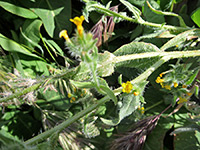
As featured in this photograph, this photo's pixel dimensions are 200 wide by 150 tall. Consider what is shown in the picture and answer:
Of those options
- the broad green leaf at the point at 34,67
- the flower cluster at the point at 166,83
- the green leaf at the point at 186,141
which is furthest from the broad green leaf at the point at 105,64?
the green leaf at the point at 186,141

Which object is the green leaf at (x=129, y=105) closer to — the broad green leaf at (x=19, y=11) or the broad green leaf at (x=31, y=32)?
the broad green leaf at (x=31, y=32)

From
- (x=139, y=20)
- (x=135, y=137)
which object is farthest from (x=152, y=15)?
(x=135, y=137)

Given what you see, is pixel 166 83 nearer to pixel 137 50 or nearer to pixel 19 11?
pixel 137 50

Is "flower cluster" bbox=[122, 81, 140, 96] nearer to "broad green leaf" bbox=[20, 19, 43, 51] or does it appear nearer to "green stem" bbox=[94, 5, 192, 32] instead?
"green stem" bbox=[94, 5, 192, 32]

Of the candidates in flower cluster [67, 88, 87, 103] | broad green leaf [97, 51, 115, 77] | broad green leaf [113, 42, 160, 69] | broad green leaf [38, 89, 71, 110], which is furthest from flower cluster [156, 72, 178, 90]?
broad green leaf [38, 89, 71, 110]

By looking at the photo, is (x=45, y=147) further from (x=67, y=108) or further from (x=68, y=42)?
(x=67, y=108)

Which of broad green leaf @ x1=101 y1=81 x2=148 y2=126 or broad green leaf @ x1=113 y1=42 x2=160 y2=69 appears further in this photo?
broad green leaf @ x1=113 y1=42 x2=160 y2=69
